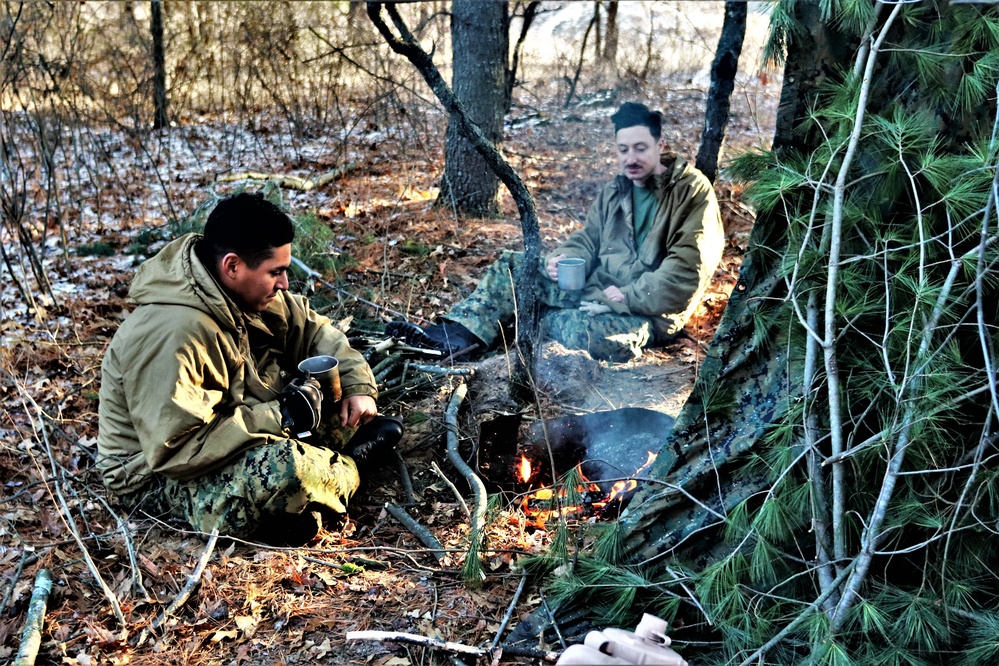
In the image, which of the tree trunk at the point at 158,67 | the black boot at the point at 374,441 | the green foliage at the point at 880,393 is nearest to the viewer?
the green foliage at the point at 880,393

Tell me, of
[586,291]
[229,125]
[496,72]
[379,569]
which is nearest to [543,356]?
[586,291]

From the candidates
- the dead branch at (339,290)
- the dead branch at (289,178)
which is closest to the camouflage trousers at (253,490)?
the dead branch at (339,290)

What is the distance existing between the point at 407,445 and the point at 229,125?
27.2ft

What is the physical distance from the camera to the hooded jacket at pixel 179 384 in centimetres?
375

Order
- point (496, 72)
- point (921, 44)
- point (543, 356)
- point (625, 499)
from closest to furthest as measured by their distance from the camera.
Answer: point (921, 44), point (625, 499), point (543, 356), point (496, 72)

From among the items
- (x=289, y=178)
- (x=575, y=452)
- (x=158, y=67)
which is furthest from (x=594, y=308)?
(x=158, y=67)

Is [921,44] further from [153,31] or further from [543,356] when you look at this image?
[153,31]

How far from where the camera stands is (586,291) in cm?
605

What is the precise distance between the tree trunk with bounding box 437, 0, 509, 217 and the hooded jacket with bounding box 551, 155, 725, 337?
8.95ft

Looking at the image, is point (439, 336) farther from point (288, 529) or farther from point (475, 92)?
point (475, 92)

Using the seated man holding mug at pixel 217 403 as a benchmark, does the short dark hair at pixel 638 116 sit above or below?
above

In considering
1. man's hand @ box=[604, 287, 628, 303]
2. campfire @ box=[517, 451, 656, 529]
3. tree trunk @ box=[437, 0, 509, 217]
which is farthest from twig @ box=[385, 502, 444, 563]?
tree trunk @ box=[437, 0, 509, 217]

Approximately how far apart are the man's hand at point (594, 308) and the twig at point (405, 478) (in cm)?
182

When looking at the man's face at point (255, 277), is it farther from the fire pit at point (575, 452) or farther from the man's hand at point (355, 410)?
the fire pit at point (575, 452)
